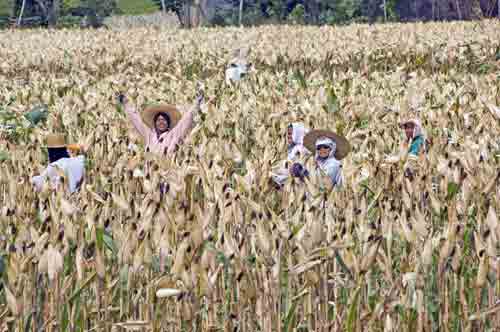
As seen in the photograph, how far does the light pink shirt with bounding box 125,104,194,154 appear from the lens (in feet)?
24.1

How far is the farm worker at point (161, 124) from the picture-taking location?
7.53 meters

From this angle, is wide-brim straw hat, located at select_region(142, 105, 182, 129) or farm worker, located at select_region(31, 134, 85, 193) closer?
farm worker, located at select_region(31, 134, 85, 193)

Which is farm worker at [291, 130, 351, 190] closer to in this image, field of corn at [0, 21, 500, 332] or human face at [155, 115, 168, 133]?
field of corn at [0, 21, 500, 332]

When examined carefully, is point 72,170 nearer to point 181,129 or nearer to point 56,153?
point 56,153

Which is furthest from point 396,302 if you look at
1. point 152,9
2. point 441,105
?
point 152,9

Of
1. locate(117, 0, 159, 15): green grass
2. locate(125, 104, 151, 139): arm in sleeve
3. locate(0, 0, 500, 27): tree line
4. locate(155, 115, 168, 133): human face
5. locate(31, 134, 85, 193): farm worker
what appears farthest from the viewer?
locate(117, 0, 159, 15): green grass

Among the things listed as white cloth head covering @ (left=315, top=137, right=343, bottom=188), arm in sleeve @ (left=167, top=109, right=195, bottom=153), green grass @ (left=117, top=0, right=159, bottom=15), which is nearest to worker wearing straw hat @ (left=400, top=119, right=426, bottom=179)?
white cloth head covering @ (left=315, top=137, right=343, bottom=188)

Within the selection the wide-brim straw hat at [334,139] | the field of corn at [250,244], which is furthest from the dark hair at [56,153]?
the wide-brim straw hat at [334,139]

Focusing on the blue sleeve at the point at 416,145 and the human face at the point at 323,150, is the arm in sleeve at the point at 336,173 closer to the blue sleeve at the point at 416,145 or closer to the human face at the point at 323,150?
the human face at the point at 323,150

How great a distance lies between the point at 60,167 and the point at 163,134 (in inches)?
82.1

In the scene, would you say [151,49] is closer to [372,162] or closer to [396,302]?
[372,162]

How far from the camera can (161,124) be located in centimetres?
766

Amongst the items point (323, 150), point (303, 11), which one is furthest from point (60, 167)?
point (303, 11)

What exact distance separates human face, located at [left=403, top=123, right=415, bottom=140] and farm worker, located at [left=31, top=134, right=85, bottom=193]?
88.3 inches
